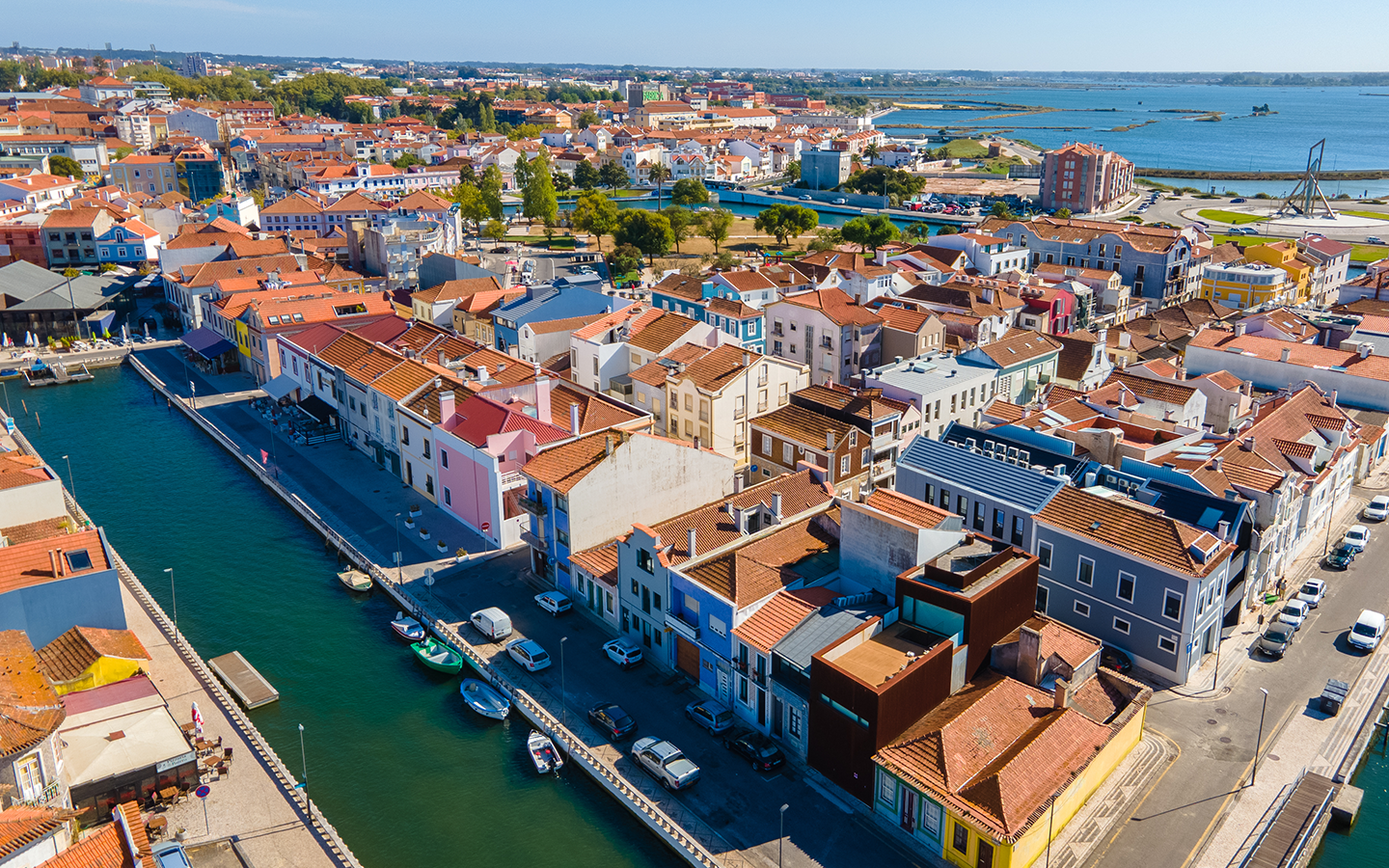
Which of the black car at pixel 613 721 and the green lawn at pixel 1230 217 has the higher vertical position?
the green lawn at pixel 1230 217

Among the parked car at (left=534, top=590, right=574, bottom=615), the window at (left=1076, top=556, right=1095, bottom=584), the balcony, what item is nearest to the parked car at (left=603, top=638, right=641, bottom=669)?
the balcony

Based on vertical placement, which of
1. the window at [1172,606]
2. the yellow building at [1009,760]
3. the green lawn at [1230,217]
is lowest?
the yellow building at [1009,760]

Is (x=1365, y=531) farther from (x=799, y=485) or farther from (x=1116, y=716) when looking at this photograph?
(x=799, y=485)

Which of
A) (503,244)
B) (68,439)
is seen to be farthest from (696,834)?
(503,244)

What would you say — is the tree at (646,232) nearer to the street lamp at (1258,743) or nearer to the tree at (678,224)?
the tree at (678,224)

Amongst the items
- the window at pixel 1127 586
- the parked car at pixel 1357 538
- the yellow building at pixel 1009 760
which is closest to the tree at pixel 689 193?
the parked car at pixel 1357 538

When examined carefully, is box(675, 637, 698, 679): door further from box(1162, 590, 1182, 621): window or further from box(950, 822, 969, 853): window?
box(1162, 590, 1182, 621): window
